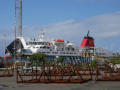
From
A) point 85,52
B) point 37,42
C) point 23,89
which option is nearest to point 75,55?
point 85,52

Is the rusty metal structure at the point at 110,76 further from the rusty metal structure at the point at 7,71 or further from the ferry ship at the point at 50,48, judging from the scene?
the ferry ship at the point at 50,48

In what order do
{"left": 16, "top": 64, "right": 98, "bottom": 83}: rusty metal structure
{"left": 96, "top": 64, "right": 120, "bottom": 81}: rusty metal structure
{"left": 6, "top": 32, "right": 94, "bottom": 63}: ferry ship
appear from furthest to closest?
1. {"left": 6, "top": 32, "right": 94, "bottom": 63}: ferry ship
2. {"left": 96, "top": 64, "right": 120, "bottom": 81}: rusty metal structure
3. {"left": 16, "top": 64, "right": 98, "bottom": 83}: rusty metal structure

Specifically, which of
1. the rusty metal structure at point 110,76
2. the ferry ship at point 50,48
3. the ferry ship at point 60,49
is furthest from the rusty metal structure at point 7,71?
the ferry ship at point 50,48

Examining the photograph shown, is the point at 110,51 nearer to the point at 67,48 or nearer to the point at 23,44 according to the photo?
the point at 67,48

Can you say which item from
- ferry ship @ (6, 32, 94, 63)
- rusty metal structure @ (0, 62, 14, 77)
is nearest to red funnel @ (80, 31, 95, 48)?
ferry ship @ (6, 32, 94, 63)

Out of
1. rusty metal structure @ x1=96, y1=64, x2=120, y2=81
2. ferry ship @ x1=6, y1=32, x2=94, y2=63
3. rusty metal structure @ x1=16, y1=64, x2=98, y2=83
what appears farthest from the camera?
ferry ship @ x1=6, y1=32, x2=94, y2=63

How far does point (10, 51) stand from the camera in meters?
75.2

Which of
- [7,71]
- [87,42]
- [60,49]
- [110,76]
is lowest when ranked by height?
Answer: [110,76]

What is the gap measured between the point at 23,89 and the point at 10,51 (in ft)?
197

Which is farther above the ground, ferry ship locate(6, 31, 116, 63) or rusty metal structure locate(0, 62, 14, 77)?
ferry ship locate(6, 31, 116, 63)

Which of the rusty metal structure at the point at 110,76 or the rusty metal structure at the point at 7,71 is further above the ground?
the rusty metal structure at the point at 7,71

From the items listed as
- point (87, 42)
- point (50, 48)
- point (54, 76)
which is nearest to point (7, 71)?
point (54, 76)

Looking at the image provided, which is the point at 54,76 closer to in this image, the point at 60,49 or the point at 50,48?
the point at 50,48

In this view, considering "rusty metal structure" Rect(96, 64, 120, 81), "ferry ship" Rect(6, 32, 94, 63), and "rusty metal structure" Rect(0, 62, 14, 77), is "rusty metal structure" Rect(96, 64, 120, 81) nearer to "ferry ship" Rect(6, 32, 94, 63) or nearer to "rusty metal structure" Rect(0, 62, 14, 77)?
"rusty metal structure" Rect(0, 62, 14, 77)
